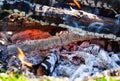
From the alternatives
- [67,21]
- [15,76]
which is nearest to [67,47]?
[67,21]

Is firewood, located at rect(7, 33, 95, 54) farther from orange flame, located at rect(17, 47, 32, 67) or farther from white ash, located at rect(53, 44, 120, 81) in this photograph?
white ash, located at rect(53, 44, 120, 81)

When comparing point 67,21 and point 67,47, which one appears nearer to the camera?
point 67,21

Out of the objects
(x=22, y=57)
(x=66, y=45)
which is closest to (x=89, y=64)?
(x=66, y=45)

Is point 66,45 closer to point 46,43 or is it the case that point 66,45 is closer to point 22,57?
point 46,43

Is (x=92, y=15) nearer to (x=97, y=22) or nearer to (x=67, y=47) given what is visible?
(x=97, y=22)

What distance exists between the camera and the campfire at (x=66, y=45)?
3.81 metres

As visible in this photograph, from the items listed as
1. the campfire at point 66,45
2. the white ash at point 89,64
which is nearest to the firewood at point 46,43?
the campfire at point 66,45

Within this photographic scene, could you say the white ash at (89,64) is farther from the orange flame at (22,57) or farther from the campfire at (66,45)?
the orange flame at (22,57)

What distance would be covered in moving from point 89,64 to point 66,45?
482mm

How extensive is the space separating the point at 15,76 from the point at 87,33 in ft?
2.95

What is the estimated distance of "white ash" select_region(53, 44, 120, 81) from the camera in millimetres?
3756

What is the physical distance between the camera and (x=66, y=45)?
4.23 m

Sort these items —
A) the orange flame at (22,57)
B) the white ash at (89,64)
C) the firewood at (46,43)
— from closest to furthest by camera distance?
the white ash at (89,64)
the orange flame at (22,57)
the firewood at (46,43)

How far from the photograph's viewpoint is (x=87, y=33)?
3865mm
